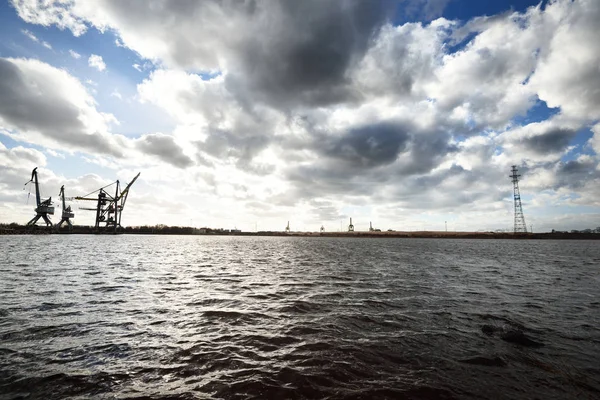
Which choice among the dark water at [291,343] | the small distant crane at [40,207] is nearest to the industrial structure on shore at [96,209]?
the small distant crane at [40,207]

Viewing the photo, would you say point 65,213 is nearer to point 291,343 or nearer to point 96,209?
point 96,209

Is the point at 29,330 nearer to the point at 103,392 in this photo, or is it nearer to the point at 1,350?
the point at 1,350

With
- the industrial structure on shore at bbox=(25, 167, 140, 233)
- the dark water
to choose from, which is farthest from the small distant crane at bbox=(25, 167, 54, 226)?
the dark water

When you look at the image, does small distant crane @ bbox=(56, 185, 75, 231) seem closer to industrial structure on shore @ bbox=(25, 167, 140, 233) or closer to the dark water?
industrial structure on shore @ bbox=(25, 167, 140, 233)

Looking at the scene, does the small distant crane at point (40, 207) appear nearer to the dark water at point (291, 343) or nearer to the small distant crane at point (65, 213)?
the small distant crane at point (65, 213)

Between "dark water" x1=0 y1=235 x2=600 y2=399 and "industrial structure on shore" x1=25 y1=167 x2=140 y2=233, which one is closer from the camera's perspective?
"dark water" x1=0 y1=235 x2=600 y2=399

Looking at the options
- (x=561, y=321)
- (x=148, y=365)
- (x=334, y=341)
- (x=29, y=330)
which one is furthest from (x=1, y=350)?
(x=561, y=321)

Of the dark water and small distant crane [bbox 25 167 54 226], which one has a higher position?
small distant crane [bbox 25 167 54 226]

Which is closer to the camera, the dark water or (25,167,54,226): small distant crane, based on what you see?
the dark water

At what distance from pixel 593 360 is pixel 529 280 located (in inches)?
740

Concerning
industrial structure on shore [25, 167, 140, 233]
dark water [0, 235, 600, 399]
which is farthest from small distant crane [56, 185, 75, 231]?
dark water [0, 235, 600, 399]

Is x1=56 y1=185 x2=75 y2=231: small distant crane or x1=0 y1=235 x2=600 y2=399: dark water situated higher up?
x1=56 y1=185 x2=75 y2=231: small distant crane

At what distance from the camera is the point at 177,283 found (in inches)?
757

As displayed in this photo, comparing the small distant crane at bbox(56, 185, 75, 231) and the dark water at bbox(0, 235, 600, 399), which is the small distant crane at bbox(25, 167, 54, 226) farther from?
the dark water at bbox(0, 235, 600, 399)
